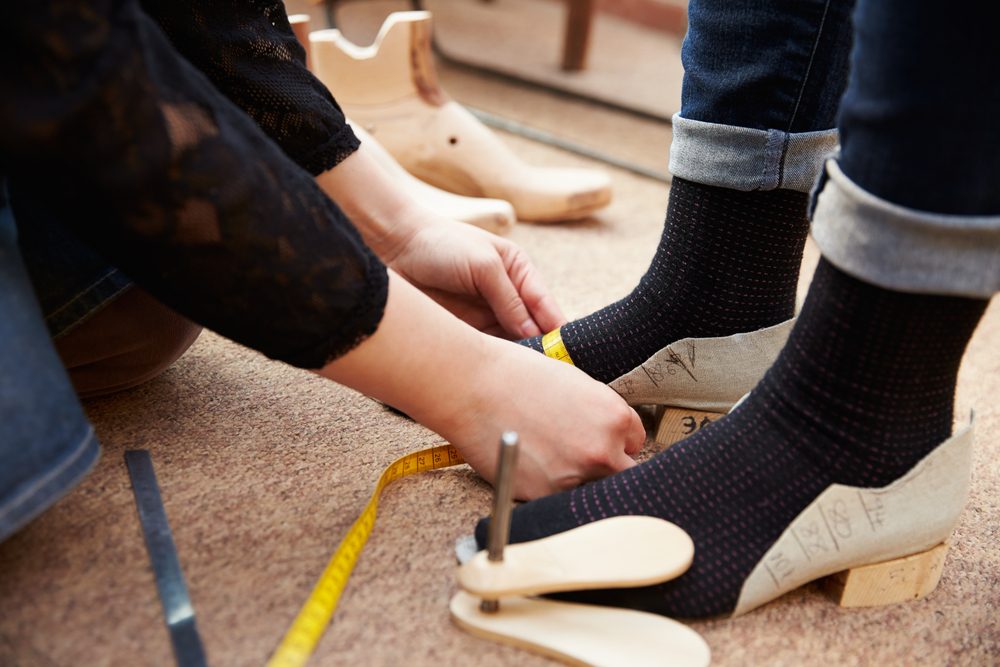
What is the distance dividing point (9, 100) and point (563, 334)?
1.75ft

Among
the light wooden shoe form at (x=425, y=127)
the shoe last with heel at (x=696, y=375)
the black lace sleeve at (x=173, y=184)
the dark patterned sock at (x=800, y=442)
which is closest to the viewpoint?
the black lace sleeve at (x=173, y=184)

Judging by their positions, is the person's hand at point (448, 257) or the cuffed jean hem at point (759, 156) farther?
the person's hand at point (448, 257)

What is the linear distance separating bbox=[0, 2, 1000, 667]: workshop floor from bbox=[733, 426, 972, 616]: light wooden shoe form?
0.03 m

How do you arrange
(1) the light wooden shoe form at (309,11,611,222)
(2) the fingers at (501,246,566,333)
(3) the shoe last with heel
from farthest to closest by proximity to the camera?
(1) the light wooden shoe form at (309,11,611,222) < (2) the fingers at (501,246,566,333) < (3) the shoe last with heel

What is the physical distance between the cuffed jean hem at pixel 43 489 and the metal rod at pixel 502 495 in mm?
277

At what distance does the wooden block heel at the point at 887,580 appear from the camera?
68cm

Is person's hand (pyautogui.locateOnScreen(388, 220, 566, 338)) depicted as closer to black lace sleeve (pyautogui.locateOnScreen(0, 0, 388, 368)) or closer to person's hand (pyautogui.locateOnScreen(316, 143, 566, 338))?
person's hand (pyautogui.locateOnScreen(316, 143, 566, 338))

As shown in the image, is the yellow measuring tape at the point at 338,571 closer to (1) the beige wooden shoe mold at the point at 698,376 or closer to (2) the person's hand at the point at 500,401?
(2) the person's hand at the point at 500,401

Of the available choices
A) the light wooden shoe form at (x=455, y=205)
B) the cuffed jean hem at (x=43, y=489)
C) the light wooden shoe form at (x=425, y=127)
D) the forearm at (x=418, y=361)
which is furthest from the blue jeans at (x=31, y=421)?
the light wooden shoe form at (x=425, y=127)

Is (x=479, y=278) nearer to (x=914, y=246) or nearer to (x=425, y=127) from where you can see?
(x=914, y=246)

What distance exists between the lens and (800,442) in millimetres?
651

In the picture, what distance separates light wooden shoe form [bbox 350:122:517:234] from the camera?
127 centimetres

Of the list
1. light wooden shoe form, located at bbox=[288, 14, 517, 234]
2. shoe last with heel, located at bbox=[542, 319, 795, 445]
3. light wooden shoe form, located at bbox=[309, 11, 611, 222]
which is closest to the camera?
shoe last with heel, located at bbox=[542, 319, 795, 445]

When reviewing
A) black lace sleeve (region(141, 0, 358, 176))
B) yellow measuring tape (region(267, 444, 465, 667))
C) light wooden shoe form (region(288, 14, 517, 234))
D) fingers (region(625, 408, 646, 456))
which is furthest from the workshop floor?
light wooden shoe form (region(288, 14, 517, 234))
